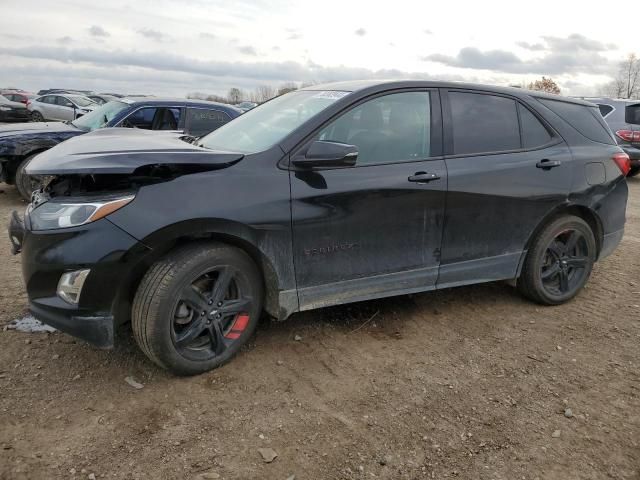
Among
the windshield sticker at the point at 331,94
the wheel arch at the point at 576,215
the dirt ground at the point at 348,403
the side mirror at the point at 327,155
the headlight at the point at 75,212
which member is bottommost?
the dirt ground at the point at 348,403

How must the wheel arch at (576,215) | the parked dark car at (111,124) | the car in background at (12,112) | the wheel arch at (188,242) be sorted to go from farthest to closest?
the car in background at (12,112) → the parked dark car at (111,124) → the wheel arch at (576,215) → the wheel arch at (188,242)

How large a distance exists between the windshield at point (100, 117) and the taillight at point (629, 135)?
1010cm

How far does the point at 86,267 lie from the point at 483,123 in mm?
2856

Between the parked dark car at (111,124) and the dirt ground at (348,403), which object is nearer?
the dirt ground at (348,403)

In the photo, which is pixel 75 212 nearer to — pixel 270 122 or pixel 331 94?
pixel 270 122

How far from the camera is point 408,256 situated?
351 cm

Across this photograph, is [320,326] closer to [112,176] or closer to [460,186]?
Answer: [460,186]

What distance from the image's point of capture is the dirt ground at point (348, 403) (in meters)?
2.40

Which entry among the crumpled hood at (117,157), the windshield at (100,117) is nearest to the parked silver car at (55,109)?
the windshield at (100,117)

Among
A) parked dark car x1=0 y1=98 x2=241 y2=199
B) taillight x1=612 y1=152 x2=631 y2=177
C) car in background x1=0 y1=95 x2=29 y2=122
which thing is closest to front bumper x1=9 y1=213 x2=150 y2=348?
taillight x1=612 y1=152 x2=631 y2=177

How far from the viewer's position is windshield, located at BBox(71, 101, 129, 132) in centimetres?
750

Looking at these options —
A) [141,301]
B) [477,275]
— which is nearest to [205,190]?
[141,301]

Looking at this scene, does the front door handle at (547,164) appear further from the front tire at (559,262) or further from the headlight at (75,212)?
the headlight at (75,212)

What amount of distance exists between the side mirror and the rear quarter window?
204cm
